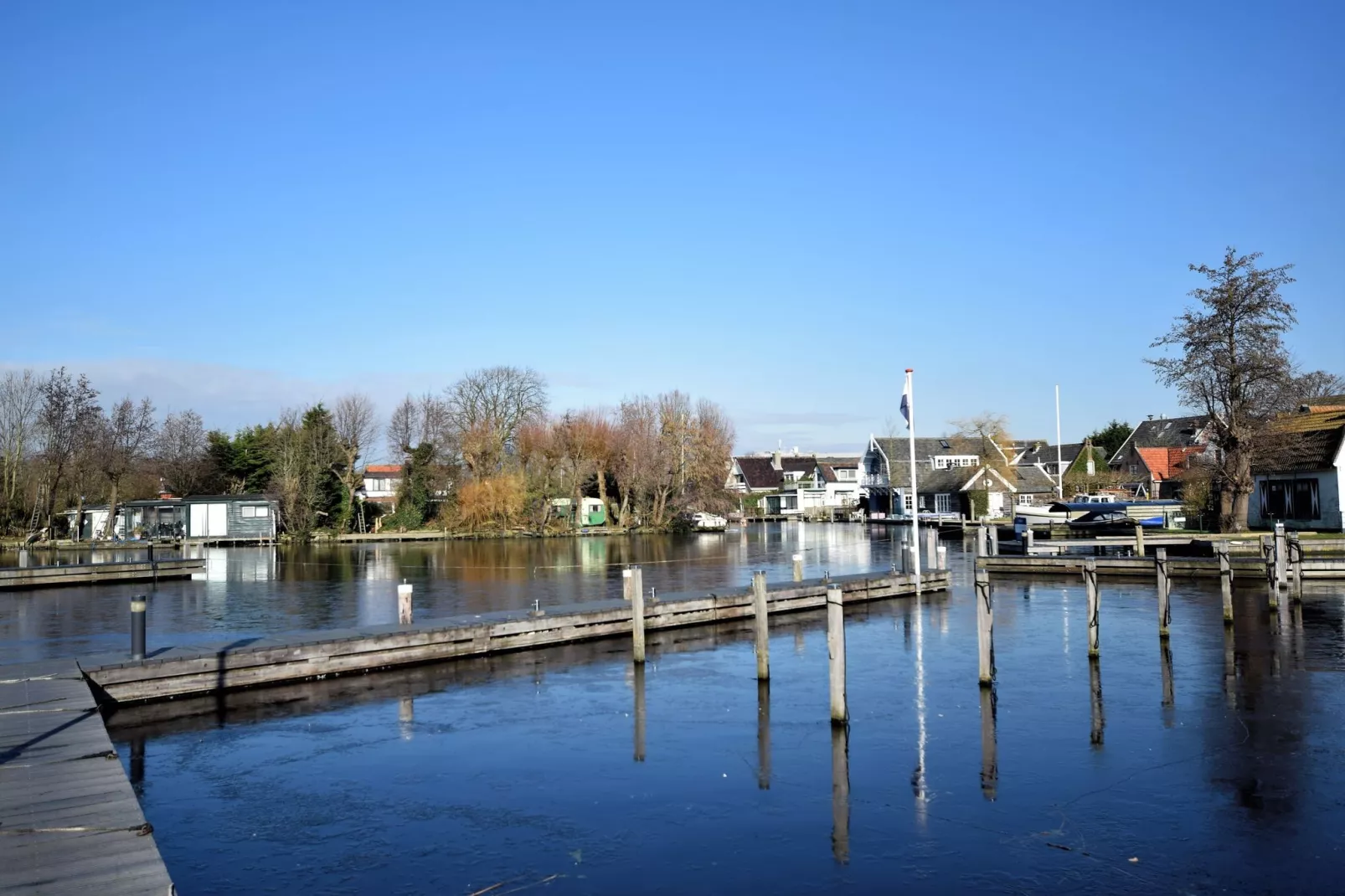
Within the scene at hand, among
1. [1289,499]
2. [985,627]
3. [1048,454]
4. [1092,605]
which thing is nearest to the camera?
[985,627]

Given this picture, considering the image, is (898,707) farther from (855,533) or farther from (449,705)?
(855,533)

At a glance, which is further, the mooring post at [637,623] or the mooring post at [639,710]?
the mooring post at [637,623]

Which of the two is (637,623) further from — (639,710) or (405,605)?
(405,605)

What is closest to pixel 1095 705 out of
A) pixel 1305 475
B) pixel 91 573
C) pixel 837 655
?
pixel 837 655

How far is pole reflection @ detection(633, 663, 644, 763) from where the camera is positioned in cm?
1570

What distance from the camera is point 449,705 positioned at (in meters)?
18.7

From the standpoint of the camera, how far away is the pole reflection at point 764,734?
559 inches

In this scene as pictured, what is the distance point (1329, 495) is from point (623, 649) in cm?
3740

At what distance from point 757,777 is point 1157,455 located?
81.4 meters

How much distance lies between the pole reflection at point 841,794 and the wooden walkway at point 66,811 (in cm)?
679

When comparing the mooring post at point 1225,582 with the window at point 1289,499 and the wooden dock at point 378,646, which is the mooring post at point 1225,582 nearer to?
the wooden dock at point 378,646

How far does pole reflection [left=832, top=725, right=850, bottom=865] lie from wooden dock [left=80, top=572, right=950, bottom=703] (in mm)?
9529

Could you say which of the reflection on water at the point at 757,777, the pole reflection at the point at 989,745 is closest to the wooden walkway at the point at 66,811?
the reflection on water at the point at 757,777

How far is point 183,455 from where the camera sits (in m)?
101
